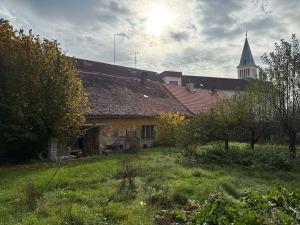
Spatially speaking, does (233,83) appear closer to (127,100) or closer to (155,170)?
(127,100)

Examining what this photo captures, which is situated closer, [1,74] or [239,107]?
[1,74]

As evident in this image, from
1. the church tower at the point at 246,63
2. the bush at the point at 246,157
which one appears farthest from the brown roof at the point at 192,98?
the church tower at the point at 246,63

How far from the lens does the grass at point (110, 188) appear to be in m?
8.09

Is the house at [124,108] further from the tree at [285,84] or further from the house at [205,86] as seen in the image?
the tree at [285,84]

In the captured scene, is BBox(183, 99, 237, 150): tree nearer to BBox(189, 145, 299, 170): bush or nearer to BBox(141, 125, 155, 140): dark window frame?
BBox(189, 145, 299, 170): bush

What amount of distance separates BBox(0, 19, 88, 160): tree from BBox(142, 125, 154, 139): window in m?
9.48

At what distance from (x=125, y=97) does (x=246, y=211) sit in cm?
2223

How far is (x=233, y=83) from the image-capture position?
2432 inches

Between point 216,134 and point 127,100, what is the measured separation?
10.0m

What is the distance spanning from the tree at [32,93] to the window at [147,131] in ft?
31.1

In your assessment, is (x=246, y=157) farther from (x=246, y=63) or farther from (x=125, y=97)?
(x=246, y=63)

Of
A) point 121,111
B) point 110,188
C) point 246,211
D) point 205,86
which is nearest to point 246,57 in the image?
point 205,86

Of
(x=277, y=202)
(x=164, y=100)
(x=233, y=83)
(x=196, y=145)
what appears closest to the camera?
(x=277, y=202)

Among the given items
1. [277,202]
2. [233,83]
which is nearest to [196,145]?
[277,202]
